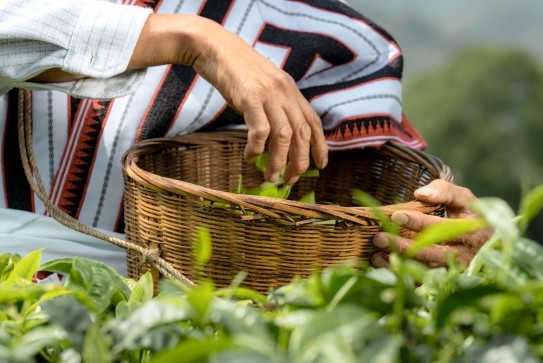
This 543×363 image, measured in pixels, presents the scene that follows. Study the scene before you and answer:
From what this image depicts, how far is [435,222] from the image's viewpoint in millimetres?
1102

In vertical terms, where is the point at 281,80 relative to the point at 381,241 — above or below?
above

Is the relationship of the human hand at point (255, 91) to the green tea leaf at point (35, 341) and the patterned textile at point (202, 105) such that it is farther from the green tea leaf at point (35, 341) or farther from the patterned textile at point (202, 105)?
→ the green tea leaf at point (35, 341)

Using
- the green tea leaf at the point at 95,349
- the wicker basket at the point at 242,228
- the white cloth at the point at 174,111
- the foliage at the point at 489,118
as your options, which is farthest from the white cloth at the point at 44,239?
the foliage at the point at 489,118

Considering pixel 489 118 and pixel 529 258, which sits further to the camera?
pixel 489 118

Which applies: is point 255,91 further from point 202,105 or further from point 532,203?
point 532,203

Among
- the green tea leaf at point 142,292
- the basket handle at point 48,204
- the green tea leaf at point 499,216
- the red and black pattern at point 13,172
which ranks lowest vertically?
the red and black pattern at point 13,172

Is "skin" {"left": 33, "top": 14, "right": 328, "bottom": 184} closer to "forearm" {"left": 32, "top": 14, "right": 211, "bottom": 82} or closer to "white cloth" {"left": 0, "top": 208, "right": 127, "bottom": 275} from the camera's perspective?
"forearm" {"left": 32, "top": 14, "right": 211, "bottom": 82}

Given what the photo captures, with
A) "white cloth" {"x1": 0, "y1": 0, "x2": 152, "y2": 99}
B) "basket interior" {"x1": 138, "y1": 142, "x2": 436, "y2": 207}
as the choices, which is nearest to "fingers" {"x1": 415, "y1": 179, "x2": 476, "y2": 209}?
"basket interior" {"x1": 138, "y1": 142, "x2": 436, "y2": 207}

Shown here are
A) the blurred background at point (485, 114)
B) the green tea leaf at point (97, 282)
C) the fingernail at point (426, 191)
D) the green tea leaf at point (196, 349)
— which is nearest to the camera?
the green tea leaf at point (196, 349)

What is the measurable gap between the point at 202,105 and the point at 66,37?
341 mm

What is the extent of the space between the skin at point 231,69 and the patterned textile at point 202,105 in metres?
0.21

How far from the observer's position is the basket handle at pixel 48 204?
110 cm

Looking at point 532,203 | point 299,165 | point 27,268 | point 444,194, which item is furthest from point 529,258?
point 299,165

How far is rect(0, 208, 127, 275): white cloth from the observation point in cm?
129
